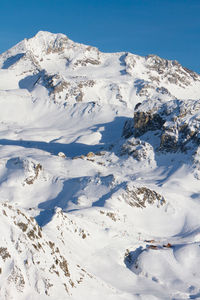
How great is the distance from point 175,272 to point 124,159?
68.6 m

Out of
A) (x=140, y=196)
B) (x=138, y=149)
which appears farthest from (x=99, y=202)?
(x=138, y=149)

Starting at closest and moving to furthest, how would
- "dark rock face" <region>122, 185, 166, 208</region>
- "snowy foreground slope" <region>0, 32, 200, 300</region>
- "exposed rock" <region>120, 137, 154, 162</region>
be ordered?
"snowy foreground slope" <region>0, 32, 200, 300</region> < "dark rock face" <region>122, 185, 166, 208</region> < "exposed rock" <region>120, 137, 154, 162</region>

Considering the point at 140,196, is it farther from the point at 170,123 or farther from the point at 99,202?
the point at 170,123

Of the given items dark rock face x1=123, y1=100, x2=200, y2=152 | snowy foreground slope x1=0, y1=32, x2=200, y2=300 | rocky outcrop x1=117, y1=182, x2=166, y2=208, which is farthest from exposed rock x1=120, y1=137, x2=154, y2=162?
rocky outcrop x1=117, y1=182, x2=166, y2=208

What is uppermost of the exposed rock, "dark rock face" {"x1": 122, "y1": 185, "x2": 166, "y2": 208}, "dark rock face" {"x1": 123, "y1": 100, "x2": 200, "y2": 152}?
"dark rock face" {"x1": 123, "y1": 100, "x2": 200, "y2": 152}

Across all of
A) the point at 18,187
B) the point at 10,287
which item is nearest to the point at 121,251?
the point at 10,287

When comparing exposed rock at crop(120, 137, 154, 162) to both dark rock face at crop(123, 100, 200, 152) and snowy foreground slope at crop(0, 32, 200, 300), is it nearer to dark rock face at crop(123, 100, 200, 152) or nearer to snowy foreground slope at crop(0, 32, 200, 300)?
snowy foreground slope at crop(0, 32, 200, 300)

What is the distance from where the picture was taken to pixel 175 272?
201ft

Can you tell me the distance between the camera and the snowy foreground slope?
141ft

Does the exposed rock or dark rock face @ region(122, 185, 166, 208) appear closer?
dark rock face @ region(122, 185, 166, 208)

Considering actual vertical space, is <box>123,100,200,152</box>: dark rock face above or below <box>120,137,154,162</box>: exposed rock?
above

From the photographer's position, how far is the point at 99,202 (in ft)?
309

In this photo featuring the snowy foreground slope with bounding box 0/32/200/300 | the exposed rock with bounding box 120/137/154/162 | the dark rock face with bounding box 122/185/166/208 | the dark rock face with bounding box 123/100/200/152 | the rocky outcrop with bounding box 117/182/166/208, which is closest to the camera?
the snowy foreground slope with bounding box 0/32/200/300

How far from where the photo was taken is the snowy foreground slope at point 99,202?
4300cm
